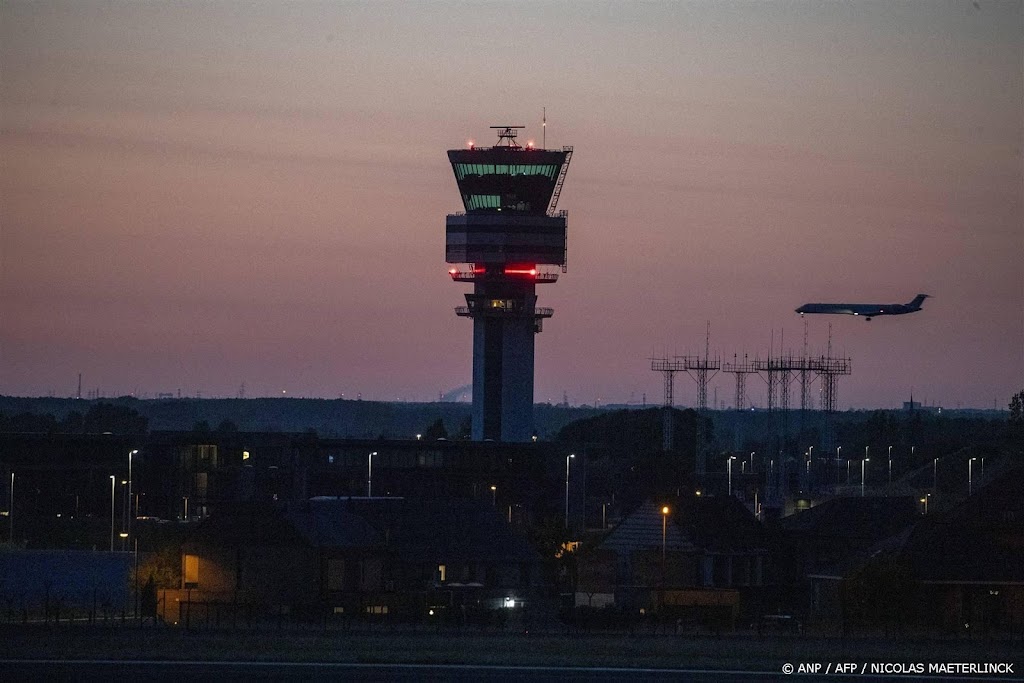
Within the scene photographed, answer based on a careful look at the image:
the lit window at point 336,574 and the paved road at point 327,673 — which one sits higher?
the lit window at point 336,574

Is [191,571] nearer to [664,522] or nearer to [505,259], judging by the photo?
[664,522]

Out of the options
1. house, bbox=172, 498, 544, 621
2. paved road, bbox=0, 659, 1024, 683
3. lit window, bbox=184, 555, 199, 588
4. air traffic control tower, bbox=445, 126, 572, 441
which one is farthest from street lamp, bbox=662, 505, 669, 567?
air traffic control tower, bbox=445, 126, 572, 441

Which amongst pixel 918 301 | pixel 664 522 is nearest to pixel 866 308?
pixel 918 301

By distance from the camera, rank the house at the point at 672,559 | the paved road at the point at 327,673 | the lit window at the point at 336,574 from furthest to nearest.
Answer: the house at the point at 672,559, the lit window at the point at 336,574, the paved road at the point at 327,673

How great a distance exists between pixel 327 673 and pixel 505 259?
120m

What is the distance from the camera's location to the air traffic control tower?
170625 mm

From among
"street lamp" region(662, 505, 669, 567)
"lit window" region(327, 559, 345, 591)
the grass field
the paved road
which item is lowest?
the paved road

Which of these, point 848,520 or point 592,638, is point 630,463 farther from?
point 592,638

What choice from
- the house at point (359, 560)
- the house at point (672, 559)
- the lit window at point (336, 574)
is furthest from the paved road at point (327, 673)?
the lit window at point (336, 574)

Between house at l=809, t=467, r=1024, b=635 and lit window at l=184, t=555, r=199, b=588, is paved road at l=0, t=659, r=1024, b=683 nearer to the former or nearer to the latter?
house at l=809, t=467, r=1024, b=635

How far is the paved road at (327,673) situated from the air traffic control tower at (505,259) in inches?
4526

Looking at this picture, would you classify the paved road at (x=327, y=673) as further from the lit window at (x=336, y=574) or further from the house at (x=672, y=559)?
the lit window at (x=336, y=574)

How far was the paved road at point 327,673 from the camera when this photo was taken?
5253cm

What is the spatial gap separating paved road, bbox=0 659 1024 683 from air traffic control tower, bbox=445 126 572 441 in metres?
115
